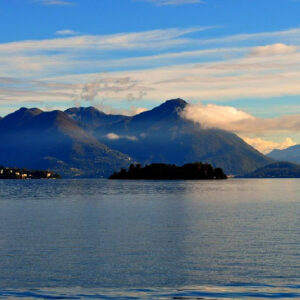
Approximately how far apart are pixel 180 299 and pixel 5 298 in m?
14.2

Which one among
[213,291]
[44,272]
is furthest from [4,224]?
[213,291]

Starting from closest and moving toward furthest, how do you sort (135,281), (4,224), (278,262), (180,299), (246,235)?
(180,299)
(135,281)
(278,262)
(246,235)
(4,224)

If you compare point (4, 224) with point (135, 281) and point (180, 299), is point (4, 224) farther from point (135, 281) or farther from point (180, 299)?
point (180, 299)

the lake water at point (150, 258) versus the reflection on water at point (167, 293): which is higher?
the lake water at point (150, 258)

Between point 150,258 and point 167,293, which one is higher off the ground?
point 150,258

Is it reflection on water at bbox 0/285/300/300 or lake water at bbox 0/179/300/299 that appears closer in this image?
reflection on water at bbox 0/285/300/300

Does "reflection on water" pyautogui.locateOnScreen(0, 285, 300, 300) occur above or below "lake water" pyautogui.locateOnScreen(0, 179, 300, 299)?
below

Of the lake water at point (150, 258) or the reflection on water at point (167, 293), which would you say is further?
the lake water at point (150, 258)

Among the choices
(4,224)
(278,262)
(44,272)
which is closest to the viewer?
(44,272)

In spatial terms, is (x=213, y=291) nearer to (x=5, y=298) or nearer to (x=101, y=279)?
(x=101, y=279)

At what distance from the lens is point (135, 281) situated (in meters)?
52.3

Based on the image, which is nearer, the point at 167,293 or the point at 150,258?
the point at 167,293

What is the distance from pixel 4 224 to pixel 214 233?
37052 mm

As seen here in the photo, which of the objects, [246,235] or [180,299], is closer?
[180,299]
